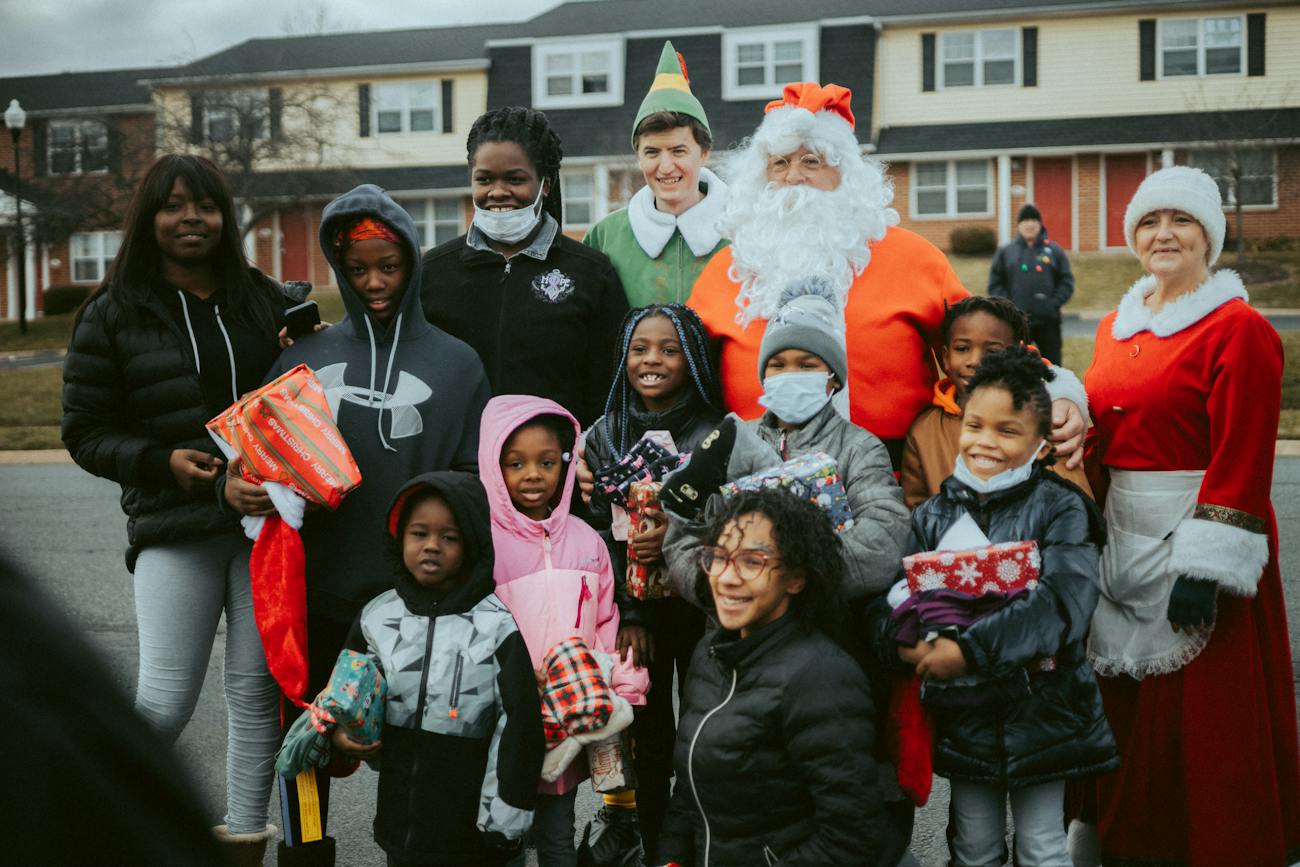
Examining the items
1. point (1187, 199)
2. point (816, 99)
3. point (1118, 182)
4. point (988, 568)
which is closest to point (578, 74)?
point (1118, 182)

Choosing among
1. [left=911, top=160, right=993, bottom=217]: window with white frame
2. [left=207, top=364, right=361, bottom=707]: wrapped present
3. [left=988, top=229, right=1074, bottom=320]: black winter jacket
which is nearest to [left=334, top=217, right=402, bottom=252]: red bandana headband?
[left=207, top=364, right=361, bottom=707]: wrapped present

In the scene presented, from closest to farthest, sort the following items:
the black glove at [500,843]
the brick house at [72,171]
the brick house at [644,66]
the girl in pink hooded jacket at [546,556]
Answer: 1. the black glove at [500,843]
2. the girl in pink hooded jacket at [546,556]
3. the brick house at [644,66]
4. the brick house at [72,171]

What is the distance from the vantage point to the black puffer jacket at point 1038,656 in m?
3.20

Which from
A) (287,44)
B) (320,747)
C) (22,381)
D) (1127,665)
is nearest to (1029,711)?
(1127,665)

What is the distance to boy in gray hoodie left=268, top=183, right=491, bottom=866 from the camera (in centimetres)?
379

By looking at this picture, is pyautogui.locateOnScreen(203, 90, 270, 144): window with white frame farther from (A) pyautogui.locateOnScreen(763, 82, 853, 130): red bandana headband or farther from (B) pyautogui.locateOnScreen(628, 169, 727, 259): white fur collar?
(A) pyautogui.locateOnScreen(763, 82, 853, 130): red bandana headband

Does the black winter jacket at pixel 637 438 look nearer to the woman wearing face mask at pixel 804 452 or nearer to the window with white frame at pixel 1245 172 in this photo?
the woman wearing face mask at pixel 804 452

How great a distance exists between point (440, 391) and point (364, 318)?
1.13 feet

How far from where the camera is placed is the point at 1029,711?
10.7 feet

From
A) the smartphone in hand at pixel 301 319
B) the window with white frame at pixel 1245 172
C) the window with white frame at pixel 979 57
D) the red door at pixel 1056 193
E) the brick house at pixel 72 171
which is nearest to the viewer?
the smartphone in hand at pixel 301 319

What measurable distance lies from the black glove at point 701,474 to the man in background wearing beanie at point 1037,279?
1177 centimetres

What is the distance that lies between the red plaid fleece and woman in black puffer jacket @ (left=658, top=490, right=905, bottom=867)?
271 mm

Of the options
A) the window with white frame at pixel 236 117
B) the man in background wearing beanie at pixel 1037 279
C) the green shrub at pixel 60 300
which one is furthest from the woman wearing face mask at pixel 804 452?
the green shrub at pixel 60 300

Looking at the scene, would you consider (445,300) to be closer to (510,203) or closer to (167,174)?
(510,203)
